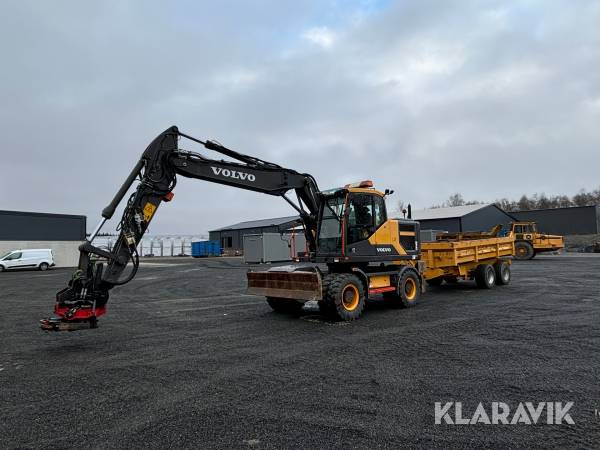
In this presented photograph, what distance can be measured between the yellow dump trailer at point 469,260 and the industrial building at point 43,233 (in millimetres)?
34947

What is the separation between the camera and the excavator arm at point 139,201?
7.16 meters

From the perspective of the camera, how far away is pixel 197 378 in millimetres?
5594

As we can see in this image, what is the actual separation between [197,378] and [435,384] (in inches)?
125

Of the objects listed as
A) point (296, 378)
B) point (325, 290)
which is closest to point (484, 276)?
point (325, 290)

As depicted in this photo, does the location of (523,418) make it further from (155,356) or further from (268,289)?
(268,289)

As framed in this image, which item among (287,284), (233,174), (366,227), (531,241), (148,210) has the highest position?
(233,174)

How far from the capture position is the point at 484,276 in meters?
15.2

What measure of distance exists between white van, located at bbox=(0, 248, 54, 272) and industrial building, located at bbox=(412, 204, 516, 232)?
135 feet

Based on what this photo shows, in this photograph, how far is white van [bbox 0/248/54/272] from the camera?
3096 centimetres

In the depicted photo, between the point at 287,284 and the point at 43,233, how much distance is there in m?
37.1

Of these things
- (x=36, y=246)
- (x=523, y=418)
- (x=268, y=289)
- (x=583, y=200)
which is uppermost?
(x=583, y=200)

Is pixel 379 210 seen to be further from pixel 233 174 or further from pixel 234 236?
pixel 234 236

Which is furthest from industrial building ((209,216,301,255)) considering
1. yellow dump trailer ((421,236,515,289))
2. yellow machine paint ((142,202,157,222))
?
yellow machine paint ((142,202,157,222))

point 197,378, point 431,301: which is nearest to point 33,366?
point 197,378
